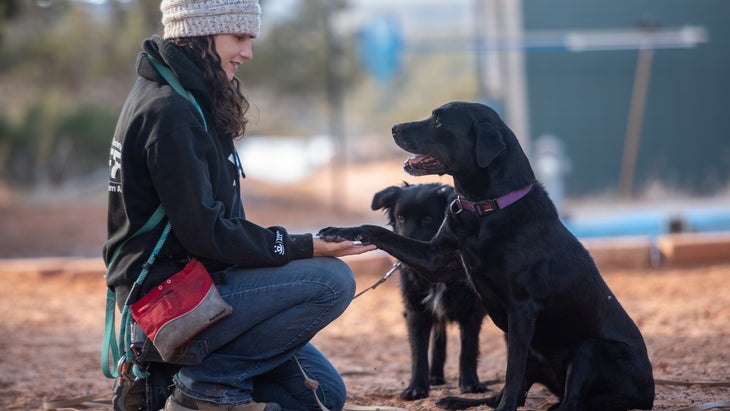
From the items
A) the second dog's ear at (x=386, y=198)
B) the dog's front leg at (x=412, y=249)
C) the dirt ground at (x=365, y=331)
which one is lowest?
the dirt ground at (x=365, y=331)

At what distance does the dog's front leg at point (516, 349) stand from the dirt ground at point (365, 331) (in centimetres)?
60

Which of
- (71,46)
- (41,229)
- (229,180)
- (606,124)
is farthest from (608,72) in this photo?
(229,180)

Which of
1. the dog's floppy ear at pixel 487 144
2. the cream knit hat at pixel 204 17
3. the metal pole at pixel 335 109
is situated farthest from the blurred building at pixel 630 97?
the cream knit hat at pixel 204 17

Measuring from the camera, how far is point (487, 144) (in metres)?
3.77

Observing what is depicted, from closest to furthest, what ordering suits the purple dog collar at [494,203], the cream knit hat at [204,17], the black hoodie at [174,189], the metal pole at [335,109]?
the black hoodie at [174,189]
the cream knit hat at [204,17]
the purple dog collar at [494,203]
the metal pole at [335,109]

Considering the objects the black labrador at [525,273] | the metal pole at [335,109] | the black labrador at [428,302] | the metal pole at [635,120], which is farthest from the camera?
the metal pole at [335,109]

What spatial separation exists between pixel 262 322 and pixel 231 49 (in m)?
1.11

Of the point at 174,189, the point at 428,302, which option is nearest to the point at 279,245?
the point at 174,189

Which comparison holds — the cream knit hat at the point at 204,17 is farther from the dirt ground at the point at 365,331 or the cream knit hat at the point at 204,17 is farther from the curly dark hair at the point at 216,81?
the dirt ground at the point at 365,331

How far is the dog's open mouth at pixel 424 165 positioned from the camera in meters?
3.99

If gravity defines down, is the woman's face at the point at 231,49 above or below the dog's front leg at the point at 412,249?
above

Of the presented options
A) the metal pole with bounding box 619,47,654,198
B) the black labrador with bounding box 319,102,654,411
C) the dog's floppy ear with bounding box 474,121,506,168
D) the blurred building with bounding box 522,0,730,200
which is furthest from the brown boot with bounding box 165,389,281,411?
the blurred building with bounding box 522,0,730,200

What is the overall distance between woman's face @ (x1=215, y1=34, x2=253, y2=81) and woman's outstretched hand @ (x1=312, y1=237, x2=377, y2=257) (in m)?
0.77

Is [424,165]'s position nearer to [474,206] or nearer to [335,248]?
[474,206]
